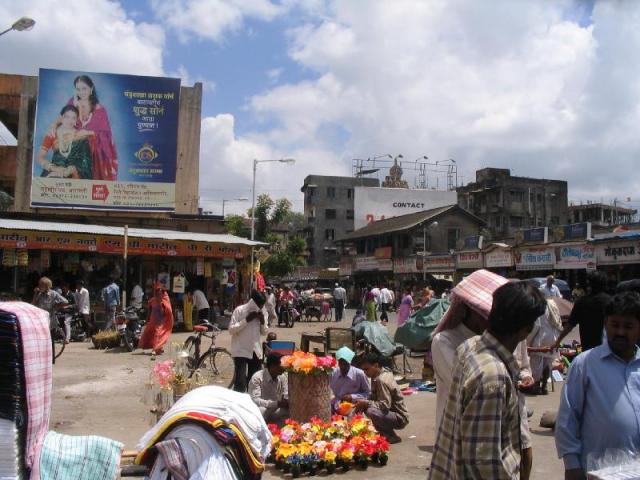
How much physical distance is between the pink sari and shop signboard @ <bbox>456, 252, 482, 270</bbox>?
20.1 meters

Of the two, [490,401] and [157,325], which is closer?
[490,401]

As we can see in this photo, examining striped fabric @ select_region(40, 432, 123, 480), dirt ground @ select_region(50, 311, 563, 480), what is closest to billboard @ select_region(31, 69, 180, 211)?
dirt ground @ select_region(50, 311, 563, 480)

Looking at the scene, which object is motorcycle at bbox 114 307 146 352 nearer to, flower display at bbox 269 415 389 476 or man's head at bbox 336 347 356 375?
man's head at bbox 336 347 356 375

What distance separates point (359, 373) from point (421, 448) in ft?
4.22

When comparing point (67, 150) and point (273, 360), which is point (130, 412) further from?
point (67, 150)

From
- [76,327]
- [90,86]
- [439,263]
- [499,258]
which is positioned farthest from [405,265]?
[76,327]

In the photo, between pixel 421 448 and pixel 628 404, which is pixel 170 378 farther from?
pixel 628 404

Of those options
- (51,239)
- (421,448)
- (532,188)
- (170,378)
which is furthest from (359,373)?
(532,188)

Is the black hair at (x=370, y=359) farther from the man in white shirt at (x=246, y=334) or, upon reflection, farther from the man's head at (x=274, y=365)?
the man in white shirt at (x=246, y=334)

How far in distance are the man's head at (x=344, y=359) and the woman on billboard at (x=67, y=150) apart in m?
22.6

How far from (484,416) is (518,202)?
56602 mm

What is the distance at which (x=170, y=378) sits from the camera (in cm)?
623

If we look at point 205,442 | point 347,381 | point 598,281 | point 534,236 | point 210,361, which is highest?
point 534,236

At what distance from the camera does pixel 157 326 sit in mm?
15211
